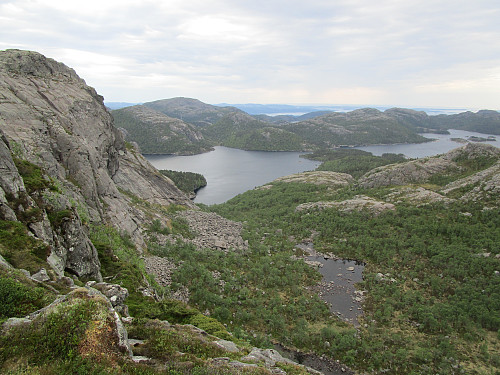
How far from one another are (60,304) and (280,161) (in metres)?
180

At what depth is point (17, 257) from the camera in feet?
44.2

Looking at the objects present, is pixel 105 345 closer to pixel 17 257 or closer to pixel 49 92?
pixel 17 257

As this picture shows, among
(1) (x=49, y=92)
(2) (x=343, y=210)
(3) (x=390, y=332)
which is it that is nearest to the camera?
(3) (x=390, y=332)

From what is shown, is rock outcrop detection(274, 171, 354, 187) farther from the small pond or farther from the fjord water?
the small pond

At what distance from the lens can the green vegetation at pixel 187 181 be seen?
4113 inches

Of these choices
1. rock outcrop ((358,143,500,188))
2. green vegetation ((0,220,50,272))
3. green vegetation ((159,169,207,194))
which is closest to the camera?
green vegetation ((0,220,50,272))

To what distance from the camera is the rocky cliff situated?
17734 millimetres

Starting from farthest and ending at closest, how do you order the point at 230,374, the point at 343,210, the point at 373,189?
the point at 373,189
the point at 343,210
the point at 230,374

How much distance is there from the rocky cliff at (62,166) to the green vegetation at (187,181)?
137 feet

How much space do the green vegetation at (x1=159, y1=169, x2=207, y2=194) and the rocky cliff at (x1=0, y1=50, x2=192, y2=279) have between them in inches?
1648

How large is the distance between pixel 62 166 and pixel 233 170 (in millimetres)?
123943

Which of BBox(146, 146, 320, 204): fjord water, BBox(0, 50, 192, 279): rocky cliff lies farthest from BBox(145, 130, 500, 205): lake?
BBox(0, 50, 192, 279): rocky cliff

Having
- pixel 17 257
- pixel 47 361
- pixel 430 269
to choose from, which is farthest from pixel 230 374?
pixel 430 269

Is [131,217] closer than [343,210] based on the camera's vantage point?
Yes
